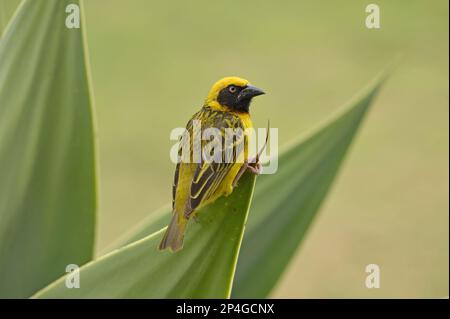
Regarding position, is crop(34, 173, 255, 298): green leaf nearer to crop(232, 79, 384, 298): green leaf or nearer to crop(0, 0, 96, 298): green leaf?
crop(0, 0, 96, 298): green leaf

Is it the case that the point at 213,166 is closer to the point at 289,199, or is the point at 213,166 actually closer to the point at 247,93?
the point at 289,199

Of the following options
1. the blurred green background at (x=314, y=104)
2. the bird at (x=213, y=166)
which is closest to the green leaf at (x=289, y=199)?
the bird at (x=213, y=166)

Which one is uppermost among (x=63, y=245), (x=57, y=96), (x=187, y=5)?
(x=187, y=5)

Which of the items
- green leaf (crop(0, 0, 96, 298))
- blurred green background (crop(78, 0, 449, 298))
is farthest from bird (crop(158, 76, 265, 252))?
blurred green background (crop(78, 0, 449, 298))

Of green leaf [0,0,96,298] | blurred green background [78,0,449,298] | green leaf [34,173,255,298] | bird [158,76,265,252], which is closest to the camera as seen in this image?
green leaf [34,173,255,298]
